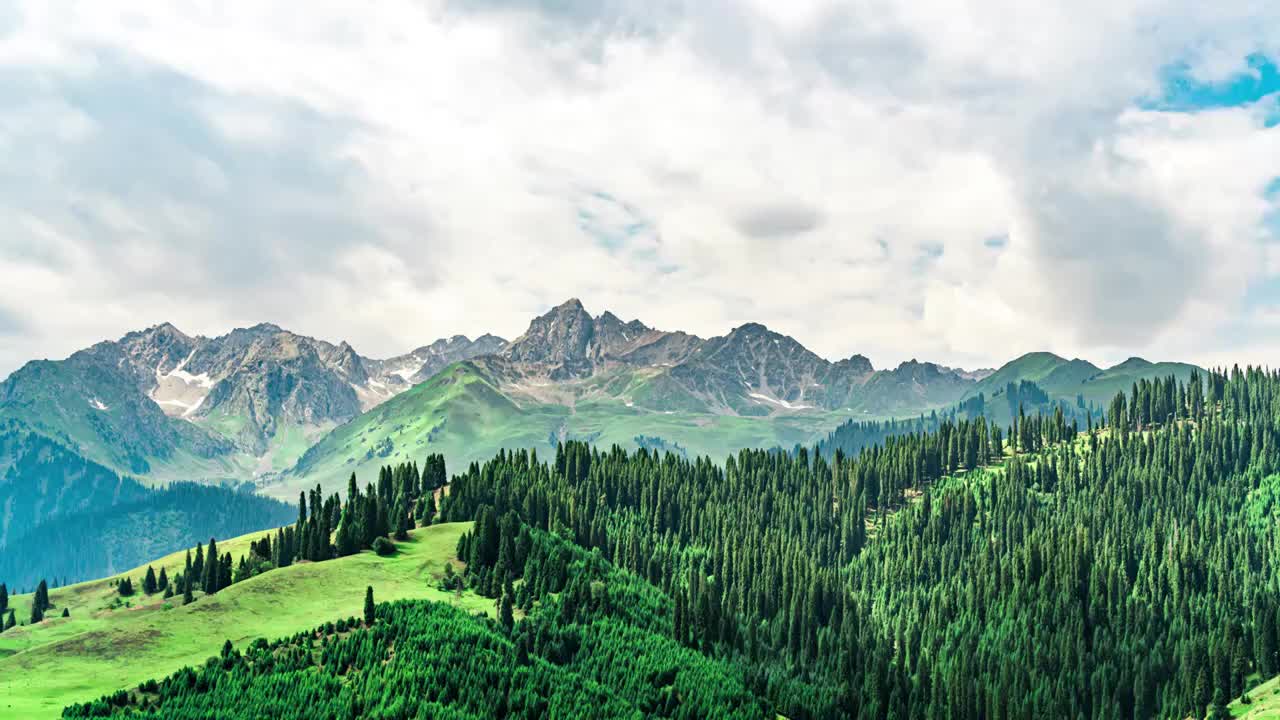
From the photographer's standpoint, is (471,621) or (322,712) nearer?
(322,712)

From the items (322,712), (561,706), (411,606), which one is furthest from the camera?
(411,606)

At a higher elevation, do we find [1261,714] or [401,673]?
[401,673]

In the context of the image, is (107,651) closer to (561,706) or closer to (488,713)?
(488,713)

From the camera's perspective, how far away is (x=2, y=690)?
15500 cm

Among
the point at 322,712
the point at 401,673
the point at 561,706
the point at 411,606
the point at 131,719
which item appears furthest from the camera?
the point at 411,606

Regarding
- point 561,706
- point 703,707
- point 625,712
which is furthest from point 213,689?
point 703,707

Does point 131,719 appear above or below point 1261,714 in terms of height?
above

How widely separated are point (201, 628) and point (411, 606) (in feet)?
133

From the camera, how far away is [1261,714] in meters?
187

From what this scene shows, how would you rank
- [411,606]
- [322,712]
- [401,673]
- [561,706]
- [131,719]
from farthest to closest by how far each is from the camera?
[411,606]
[561,706]
[401,673]
[322,712]
[131,719]

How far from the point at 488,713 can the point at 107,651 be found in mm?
72556

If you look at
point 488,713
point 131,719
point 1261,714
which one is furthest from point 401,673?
point 1261,714

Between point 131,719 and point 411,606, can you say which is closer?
point 131,719

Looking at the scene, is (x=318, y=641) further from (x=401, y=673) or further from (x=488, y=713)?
(x=488, y=713)
